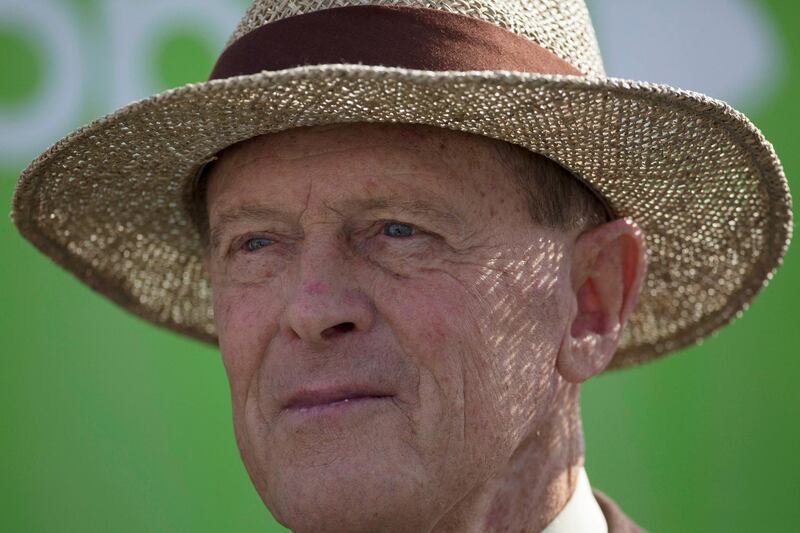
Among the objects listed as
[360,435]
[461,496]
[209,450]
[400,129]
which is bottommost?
[209,450]

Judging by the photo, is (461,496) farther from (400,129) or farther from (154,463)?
(154,463)

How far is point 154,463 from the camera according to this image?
11.6ft

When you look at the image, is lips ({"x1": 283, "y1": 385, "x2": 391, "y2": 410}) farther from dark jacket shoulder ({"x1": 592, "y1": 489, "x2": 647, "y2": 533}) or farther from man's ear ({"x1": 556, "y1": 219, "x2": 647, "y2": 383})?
dark jacket shoulder ({"x1": 592, "y1": 489, "x2": 647, "y2": 533})

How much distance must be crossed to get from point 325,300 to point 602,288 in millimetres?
658

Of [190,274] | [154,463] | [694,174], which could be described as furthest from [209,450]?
[694,174]

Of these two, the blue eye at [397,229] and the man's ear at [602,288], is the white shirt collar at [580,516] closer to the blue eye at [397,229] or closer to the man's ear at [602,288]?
the man's ear at [602,288]

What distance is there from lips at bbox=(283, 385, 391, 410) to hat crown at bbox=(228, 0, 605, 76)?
0.70 metres

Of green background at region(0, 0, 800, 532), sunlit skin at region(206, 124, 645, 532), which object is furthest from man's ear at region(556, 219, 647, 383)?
green background at region(0, 0, 800, 532)

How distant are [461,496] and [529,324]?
35 centimetres

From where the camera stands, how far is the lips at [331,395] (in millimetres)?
2113

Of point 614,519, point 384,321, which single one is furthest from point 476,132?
point 614,519

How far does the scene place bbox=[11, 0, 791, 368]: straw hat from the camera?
6.81ft

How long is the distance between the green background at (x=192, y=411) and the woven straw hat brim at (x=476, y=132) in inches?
23.0

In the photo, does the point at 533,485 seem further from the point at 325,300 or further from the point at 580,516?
the point at 325,300
